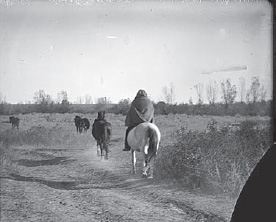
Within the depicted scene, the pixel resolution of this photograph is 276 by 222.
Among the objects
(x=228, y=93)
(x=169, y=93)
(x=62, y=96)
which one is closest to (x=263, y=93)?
(x=228, y=93)

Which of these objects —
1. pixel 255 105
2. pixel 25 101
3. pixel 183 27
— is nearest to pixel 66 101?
pixel 25 101

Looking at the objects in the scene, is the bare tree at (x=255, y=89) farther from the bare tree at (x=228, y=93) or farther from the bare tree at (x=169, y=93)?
the bare tree at (x=169, y=93)

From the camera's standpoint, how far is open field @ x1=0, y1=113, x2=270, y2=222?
92.7 inches

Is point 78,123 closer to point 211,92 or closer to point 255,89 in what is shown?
point 211,92

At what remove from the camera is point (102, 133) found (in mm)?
2465

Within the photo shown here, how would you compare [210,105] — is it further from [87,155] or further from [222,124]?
[87,155]

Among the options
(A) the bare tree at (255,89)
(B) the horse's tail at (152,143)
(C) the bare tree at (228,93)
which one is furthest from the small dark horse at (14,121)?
(A) the bare tree at (255,89)

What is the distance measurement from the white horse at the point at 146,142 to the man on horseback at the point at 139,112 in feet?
0.08

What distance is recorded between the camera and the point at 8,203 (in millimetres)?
2311

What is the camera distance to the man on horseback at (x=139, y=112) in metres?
2.46

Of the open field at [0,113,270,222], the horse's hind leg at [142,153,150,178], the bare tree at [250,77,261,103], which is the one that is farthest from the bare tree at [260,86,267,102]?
the horse's hind leg at [142,153,150,178]

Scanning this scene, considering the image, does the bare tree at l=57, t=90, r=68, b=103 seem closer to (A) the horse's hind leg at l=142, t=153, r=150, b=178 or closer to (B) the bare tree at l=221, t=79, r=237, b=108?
(A) the horse's hind leg at l=142, t=153, r=150, b=178

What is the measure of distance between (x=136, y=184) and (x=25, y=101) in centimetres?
78

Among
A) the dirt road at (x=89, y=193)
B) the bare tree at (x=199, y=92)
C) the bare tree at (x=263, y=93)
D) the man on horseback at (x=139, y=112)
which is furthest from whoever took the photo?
the bare tree at (x=263, y=93)
